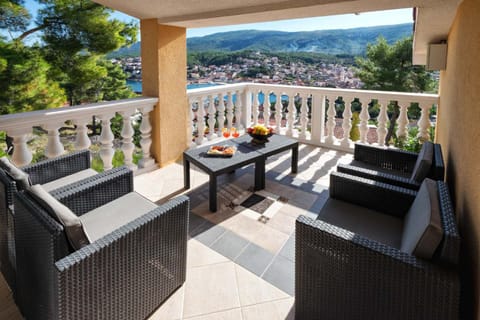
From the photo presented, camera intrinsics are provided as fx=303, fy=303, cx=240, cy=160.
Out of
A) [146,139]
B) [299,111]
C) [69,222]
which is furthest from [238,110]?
[69,222]

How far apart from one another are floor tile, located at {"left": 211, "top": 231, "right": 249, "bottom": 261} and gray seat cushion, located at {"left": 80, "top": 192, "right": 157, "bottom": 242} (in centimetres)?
70

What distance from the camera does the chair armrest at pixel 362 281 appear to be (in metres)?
1.26

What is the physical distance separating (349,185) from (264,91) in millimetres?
3773

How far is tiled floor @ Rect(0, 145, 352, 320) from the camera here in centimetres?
192

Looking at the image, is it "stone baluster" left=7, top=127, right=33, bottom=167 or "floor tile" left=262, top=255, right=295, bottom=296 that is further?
"stone baluster" left=7, top=127, right=33, bottom=167

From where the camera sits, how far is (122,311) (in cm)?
163

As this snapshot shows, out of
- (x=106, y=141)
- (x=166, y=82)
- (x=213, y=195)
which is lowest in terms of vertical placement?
(x=213, y=195)

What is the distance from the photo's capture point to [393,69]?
1568 centimetres

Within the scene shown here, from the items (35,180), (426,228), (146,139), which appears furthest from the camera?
(146,139)

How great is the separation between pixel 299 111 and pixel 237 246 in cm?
367

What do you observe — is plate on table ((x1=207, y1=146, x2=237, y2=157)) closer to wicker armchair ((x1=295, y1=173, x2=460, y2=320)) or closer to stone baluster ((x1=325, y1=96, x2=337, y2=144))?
wicker armchair ((x1=295, y1=173, x2=460, y2=320))

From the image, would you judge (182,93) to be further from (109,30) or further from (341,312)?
(109,30)

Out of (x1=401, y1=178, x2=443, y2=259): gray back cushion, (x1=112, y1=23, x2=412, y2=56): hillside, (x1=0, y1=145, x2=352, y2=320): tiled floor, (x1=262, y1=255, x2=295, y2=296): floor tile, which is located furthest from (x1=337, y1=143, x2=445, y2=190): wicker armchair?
(x1=112, y1=23, x2=412, y2=56): hillside

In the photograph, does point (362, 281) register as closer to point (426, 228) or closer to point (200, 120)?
point (426, 228)
